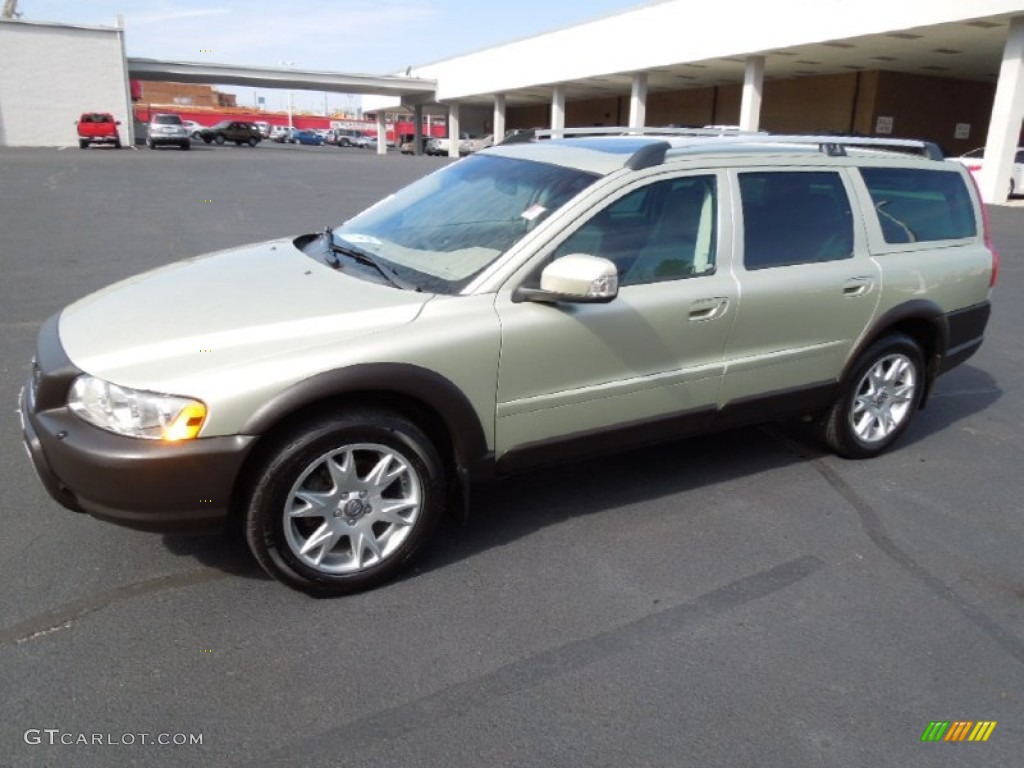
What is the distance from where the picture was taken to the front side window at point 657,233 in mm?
3457

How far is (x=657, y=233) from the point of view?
3658 mm

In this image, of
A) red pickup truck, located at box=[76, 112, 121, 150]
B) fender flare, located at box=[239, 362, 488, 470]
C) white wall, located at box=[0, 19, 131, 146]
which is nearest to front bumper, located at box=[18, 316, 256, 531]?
fender flare, located at box=[239, 362, 488, 470]

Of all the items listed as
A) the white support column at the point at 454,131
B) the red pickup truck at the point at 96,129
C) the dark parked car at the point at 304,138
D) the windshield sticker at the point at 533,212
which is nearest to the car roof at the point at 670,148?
the windshield sticker at the point at 533,212

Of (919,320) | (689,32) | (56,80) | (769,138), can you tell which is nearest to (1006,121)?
(689,32)

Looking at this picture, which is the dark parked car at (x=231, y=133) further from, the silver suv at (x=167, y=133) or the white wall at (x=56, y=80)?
the silver suv at (x=167, y=133)

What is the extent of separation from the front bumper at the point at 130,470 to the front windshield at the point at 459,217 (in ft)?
3.63

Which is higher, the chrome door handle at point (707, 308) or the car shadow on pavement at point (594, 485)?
the chrome door handle at point (707, 308)

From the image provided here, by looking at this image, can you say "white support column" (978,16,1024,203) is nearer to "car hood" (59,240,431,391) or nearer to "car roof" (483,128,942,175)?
"car roof" (483,128,942,175)

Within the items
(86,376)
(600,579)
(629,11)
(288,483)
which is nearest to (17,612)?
(86,376)

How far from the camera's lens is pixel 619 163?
11.7 ft

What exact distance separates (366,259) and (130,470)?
1438mm

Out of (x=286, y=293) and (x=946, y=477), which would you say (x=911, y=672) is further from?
(x=286, y=293)

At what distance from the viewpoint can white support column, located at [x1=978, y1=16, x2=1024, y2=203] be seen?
19.8m

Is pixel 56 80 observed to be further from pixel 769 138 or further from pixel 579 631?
pixel 579 631
